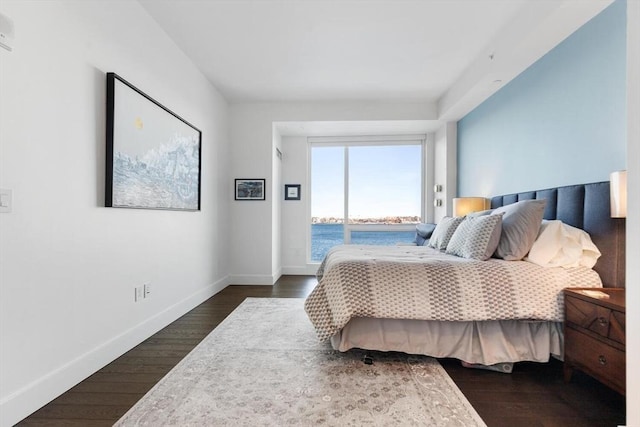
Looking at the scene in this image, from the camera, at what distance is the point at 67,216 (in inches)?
66.8

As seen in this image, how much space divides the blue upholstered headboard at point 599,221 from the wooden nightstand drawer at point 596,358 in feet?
1.53

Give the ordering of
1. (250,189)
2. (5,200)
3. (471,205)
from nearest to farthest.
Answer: (5,200) → (471,205) → (250,189)

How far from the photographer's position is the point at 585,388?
1746mm

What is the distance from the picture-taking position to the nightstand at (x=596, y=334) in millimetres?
1428

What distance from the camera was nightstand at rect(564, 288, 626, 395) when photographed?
143 cm

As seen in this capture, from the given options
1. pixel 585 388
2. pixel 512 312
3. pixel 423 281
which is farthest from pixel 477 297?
pixel 585 388

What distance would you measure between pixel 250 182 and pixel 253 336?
7.86 ft

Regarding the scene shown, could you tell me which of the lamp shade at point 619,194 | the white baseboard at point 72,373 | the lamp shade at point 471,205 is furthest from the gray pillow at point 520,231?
the white baseboard at point 72,373

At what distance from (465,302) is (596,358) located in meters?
0.63

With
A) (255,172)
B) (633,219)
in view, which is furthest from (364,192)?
(633,219)

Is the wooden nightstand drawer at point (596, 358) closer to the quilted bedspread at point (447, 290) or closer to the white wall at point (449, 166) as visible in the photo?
the quilted bedspread at point (447, 290)

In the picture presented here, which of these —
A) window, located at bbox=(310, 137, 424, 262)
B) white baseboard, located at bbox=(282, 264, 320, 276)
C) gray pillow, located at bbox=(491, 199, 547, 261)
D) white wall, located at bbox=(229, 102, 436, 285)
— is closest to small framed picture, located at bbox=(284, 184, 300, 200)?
window, located at bbox=(310, 137, 424, 262)

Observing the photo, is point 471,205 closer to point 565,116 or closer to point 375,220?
point 565,116

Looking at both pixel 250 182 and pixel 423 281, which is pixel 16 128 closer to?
pixel 423 281
